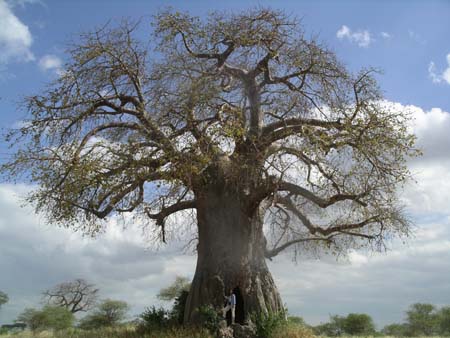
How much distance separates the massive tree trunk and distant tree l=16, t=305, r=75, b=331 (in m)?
17.0

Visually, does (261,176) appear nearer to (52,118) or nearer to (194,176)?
(194,176)

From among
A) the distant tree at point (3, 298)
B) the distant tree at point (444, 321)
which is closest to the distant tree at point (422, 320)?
the distant tree at point (444, 321)

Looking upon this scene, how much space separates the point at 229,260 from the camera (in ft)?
41.8

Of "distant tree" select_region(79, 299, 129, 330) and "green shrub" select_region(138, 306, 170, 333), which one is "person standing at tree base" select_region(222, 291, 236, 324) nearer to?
"green shrub" select_region(138, 306, 170, 333)

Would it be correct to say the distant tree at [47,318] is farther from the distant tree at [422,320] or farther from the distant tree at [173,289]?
the distant tree at [422,320]

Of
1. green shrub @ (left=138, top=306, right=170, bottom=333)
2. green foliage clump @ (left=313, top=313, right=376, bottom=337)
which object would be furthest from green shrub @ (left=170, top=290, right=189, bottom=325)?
green foliage clump @ (left=313, top=313, right=376, bottom=337)

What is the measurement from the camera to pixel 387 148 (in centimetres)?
1209

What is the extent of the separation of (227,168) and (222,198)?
862 millimetres

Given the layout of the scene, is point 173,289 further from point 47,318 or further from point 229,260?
point 229,260

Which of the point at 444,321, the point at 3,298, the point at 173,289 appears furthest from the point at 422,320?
the point at 3,298

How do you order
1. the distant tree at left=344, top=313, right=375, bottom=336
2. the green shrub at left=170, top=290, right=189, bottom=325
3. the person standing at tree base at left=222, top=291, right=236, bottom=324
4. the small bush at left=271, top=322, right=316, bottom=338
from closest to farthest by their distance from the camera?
the small bush at left=271, top=322, right=316, bottom=338, the person standing at tree base at left=222, top=291, right=236, bottom=324, the green shrub at left=170, top=290, right=189, bottom=325, the distant tree at left=344, top=313, right=375, bottom=336

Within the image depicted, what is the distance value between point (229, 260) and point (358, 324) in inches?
635

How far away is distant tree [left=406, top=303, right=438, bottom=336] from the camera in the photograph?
2527cm

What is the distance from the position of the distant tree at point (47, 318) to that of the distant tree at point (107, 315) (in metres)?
0.92
